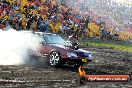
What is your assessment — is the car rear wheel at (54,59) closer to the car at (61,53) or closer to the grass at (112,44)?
the car at (61,53)

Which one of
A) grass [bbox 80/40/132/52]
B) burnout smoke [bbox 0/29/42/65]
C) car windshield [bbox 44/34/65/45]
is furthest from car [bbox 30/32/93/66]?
grass [bbox 80/40/132/52]

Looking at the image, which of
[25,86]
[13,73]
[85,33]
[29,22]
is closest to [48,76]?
[13,73]

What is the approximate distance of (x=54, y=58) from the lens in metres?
15.8

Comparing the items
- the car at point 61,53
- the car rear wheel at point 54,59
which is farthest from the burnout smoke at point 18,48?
the car rear wheel at point 54,59

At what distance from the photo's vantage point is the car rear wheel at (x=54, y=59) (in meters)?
15.7

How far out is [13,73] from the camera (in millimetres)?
12930

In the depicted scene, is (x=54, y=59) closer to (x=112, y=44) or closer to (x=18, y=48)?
(x=18, y=48)

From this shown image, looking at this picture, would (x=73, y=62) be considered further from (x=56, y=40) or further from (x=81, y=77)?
(x=81, y=77)

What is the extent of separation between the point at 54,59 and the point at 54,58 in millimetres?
45

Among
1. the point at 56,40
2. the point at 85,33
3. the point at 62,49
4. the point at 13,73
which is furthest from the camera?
the point at 85,33

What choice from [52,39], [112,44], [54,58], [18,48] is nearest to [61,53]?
[54,58]

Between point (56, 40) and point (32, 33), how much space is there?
4.07ft

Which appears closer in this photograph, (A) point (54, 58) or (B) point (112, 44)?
(A) point (54, 58)

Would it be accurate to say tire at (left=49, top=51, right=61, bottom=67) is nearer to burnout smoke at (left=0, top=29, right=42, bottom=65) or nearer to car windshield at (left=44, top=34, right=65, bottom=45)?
car windshield at (left=44, top=34, right=65, bottom=45)
